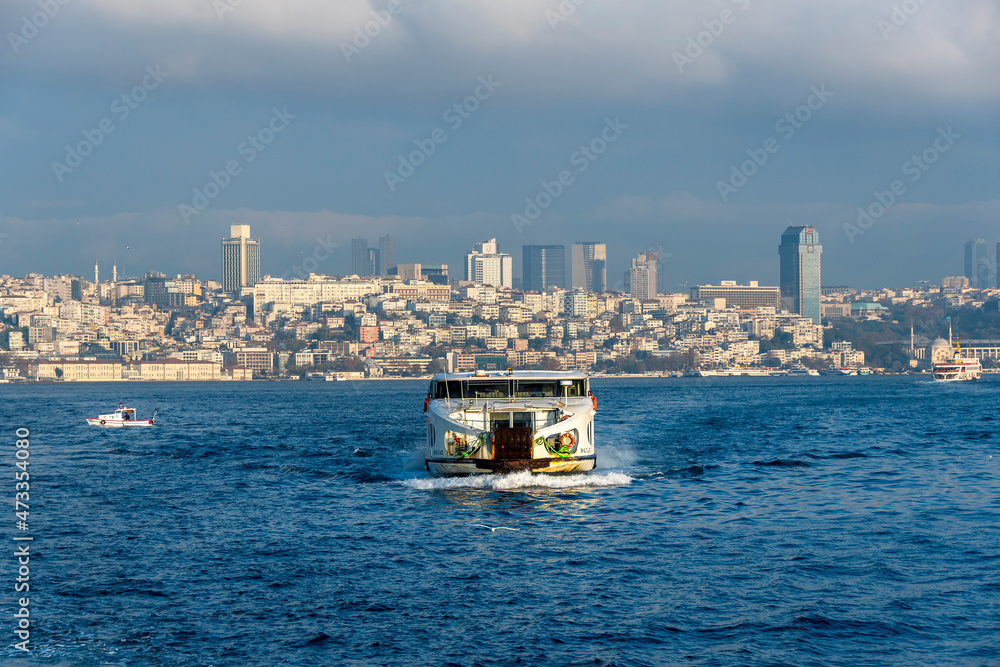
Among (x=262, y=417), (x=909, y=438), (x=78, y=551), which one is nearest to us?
(x=78, y=551)

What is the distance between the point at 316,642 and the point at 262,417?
2211 inches

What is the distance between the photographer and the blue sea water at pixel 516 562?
49.1 ft

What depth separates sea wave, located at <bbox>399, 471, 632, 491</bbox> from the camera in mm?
29050

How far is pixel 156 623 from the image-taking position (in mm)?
16031

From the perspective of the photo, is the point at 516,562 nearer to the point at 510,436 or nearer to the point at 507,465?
the point at 507,465

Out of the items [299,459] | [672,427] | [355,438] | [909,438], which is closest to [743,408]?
[672,427]

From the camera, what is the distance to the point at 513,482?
29.2 metres

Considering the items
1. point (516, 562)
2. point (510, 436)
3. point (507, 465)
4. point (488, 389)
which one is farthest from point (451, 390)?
point (516, 562)

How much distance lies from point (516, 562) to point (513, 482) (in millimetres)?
8817

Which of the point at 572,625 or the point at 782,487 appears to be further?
the point at 782,487

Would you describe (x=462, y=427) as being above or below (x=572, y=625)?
above

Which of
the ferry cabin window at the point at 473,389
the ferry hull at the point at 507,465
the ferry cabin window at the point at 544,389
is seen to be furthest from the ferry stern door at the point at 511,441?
the ferry cabin window at the point at 544,389

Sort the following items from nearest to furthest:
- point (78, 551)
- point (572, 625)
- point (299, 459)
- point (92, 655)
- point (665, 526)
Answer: point (92, 655) < point (572, 625) < point (78, 551) < point (665, 526) < point (299, 459)

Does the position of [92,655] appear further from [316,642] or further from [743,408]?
[743,408]
